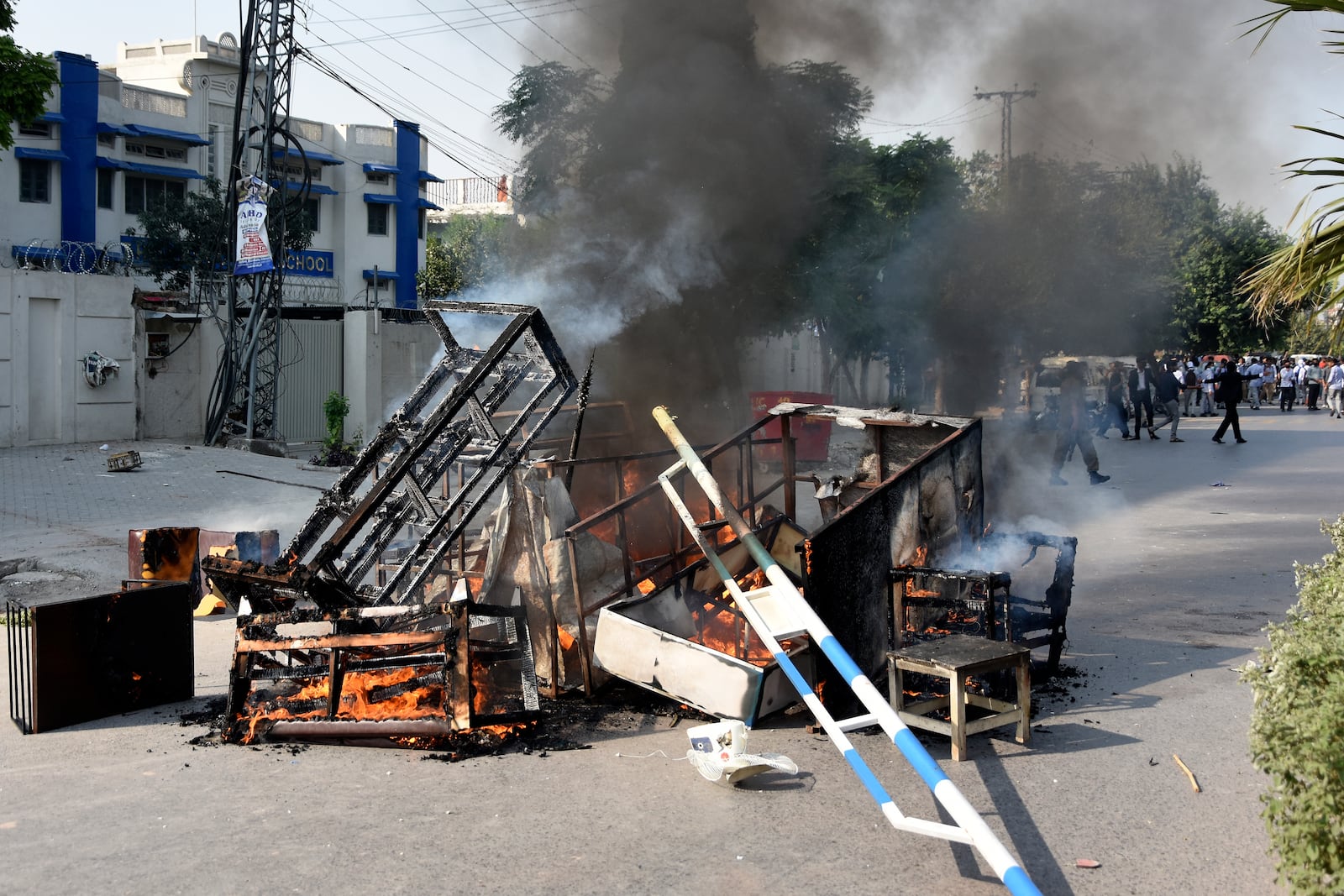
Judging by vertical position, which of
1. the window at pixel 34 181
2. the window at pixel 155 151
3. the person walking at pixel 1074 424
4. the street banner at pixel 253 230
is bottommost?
the person walking at pixel 1074 424

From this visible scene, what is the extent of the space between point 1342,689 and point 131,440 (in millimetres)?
18715

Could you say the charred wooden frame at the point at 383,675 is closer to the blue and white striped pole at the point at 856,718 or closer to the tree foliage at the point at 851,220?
the blue and white striped pole at the point at 856,718

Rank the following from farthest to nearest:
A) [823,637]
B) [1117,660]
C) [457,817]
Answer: [1117,660]
[823,637]
[457,817]

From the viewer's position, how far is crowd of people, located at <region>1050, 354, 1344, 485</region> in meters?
15.2

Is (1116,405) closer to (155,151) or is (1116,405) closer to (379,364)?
(379,364)

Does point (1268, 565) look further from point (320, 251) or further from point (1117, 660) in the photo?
point (320, 251)

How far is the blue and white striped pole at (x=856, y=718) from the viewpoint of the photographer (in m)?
3.36

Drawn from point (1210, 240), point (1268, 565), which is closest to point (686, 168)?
point (1268, 565)

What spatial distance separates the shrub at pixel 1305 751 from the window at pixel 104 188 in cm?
3260

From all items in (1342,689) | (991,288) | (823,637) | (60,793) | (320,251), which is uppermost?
(320,251)

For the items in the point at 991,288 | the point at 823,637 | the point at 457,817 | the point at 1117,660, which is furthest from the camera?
the point at 991,288

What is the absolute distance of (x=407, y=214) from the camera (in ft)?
121

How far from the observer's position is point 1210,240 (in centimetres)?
3691

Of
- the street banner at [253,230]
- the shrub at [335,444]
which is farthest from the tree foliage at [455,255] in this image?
the street banner at [253,230]
